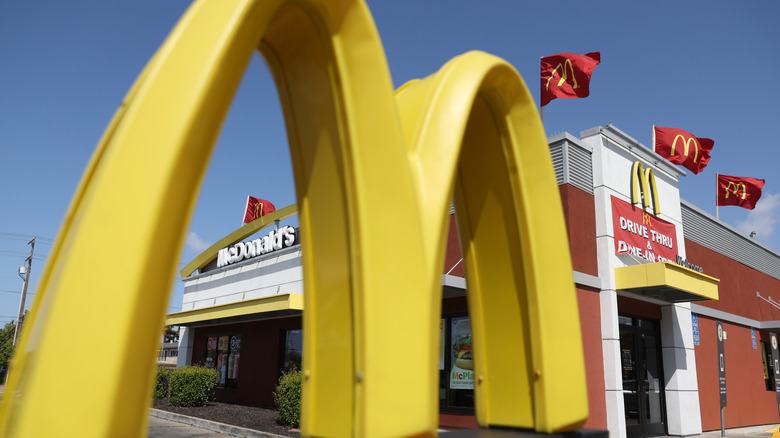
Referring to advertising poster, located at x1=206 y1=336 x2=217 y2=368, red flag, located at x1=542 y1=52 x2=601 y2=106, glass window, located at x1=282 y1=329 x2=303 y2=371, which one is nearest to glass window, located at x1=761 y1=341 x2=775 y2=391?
red flag, located at x1=542 y1=52 x2=601 y2=106

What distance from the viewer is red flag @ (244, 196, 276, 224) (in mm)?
24188

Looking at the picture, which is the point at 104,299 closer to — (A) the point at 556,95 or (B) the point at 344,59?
(B) the point at 344,59

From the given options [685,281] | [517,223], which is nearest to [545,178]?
[517,223]

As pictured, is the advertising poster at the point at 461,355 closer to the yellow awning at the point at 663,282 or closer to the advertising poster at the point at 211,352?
the yellow awning at the point at 663,282

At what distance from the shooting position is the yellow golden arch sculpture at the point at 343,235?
1.74m

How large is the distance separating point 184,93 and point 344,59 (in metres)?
1.06

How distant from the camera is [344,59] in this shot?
2.83 m

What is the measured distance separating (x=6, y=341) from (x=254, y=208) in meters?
46.8

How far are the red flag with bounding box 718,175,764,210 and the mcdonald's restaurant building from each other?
1304 millimetres

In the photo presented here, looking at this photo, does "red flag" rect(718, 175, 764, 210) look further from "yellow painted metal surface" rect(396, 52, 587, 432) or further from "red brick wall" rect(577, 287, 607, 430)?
"yellow painted metal surface" rect(396, 52, 587, 432)

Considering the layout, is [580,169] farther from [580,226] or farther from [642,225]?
[642,225]

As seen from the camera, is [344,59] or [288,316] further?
[288,316]

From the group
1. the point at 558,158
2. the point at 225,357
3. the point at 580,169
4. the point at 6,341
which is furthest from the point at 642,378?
the point at 6,341

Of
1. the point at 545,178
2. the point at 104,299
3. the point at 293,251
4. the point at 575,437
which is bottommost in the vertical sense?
the point at 575,437
